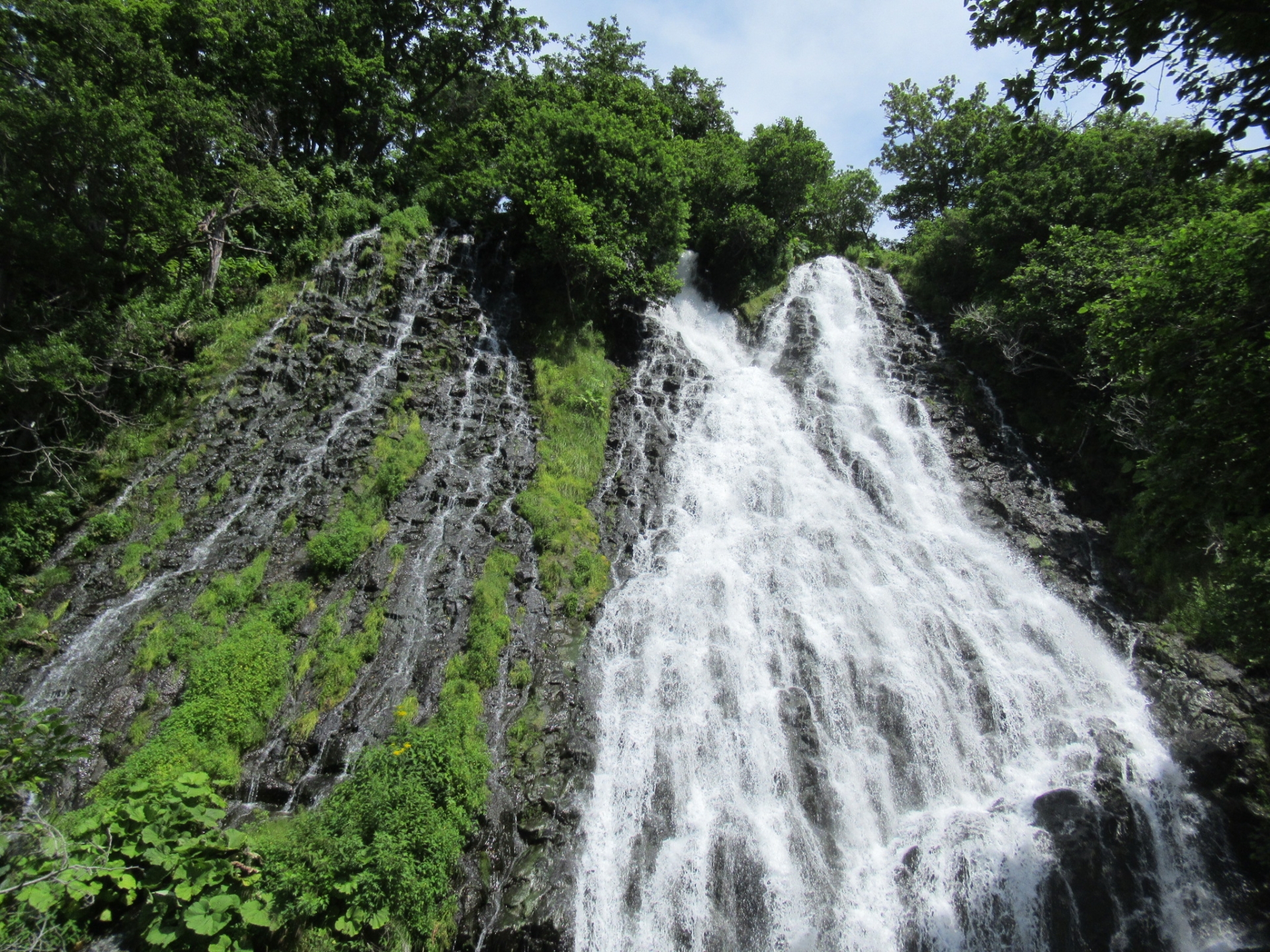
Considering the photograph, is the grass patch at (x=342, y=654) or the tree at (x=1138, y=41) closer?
the tree at (x=1138, y=41)

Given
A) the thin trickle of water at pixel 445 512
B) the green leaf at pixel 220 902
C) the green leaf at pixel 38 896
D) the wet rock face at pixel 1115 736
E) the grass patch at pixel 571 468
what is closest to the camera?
the green leaf at pixel 38 896

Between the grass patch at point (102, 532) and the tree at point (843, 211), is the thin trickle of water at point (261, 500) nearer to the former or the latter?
the grass patch at point (102, 532)

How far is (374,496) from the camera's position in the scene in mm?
12555

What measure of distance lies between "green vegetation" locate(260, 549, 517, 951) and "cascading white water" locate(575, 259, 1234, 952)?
201cm

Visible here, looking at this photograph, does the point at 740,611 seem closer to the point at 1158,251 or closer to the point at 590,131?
the point at 1158,251

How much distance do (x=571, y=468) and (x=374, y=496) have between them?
4594mm

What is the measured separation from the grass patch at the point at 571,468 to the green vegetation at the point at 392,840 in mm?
3382

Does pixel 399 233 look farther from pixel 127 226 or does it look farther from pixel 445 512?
pixel 445 512

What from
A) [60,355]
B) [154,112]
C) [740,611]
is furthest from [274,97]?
[740,611]

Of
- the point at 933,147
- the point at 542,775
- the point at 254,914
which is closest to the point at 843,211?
the point at 933,147

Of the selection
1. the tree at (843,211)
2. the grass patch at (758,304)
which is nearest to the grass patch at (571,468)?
the grass patch at (758,304)

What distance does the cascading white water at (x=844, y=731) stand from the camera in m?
8.00

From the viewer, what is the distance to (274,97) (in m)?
19.0

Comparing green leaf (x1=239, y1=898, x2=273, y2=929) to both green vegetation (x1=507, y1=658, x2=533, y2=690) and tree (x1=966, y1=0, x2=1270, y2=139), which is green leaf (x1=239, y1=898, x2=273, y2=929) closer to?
green vegetation (x1=507, y1=658, x2=533, y2=690)
